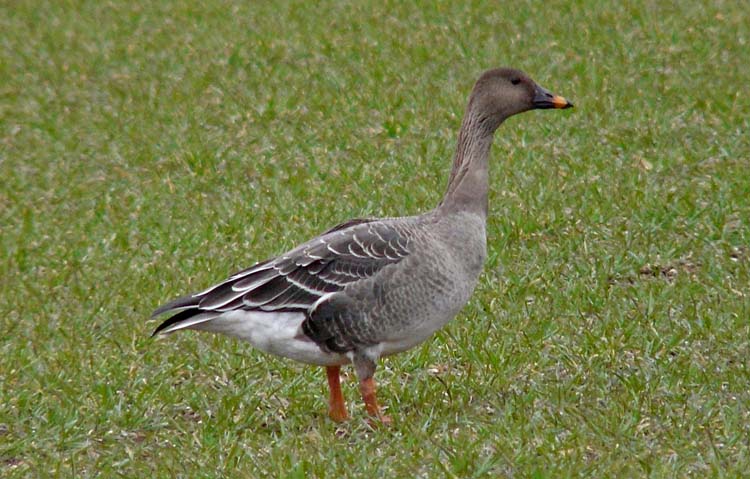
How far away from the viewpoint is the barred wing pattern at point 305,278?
233 inches

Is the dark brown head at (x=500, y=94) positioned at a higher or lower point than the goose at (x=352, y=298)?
higher

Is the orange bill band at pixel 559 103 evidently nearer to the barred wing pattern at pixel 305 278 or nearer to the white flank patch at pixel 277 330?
the barred wing pattern at pixel 305 278

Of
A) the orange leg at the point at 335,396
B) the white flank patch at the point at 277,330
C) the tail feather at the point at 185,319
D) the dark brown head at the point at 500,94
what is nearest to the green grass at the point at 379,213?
the orange leg at the point at 335,396

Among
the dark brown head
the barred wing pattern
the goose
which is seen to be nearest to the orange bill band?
the dark brown head

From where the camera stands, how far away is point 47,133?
11914mm

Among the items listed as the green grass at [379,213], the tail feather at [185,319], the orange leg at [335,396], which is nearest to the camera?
the green grass at [379,213]

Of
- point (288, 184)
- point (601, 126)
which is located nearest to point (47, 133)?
point (288, 184)

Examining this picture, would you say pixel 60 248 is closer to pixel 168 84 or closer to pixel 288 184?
pixel 288 184

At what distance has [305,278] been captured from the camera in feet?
19.7

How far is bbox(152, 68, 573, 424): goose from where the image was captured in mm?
5867

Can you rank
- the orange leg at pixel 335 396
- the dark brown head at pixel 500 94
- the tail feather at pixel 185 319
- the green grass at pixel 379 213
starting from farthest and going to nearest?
the dark brown head at pixel 500 94
the orange leg at pixel 335 396
the tail feather at pixel 185 319
the green grass at pixel 379 213

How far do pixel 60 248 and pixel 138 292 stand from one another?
1241 mm

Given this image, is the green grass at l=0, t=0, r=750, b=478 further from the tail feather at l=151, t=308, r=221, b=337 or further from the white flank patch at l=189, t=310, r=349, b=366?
the tail feather at l=151, t=308, r=221, b=337

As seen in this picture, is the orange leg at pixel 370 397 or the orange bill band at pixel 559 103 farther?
the orange bill band at pixel 559 103
